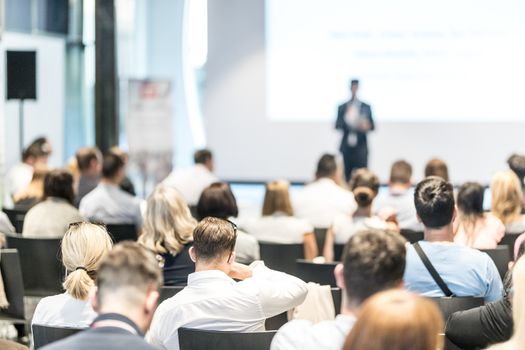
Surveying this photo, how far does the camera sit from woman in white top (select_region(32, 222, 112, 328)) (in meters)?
3.74

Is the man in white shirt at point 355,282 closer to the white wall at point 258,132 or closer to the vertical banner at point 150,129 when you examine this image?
the vertical banner at point 150,129

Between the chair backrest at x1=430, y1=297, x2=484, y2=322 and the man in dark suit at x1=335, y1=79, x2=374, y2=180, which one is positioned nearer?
the chair backrest at x1=430, y1=297, x2=484, y2=322

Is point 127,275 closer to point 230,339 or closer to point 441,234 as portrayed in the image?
point 230,339

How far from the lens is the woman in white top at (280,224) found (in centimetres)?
662

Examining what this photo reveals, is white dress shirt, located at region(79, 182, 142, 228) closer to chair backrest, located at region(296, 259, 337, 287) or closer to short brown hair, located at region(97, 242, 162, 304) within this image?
chair backrest, located at region(296, 259, 337, 287)

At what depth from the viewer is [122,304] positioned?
2400mm

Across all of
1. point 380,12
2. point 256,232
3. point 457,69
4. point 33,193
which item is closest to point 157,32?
point 380,12

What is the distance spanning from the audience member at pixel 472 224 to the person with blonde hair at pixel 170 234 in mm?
1657

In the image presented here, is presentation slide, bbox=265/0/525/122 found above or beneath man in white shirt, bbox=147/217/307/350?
above

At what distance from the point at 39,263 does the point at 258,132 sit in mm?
7591

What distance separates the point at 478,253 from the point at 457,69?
8.20 meters

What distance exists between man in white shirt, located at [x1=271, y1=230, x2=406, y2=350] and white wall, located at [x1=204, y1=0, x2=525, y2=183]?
1010 cm

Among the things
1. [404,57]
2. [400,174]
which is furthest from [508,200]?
[404,57]

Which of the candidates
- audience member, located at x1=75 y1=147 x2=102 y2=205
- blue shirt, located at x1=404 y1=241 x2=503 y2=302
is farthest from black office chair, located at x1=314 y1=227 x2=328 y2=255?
audience member, located at x1=75 y1=147 x2=102 y2=205
